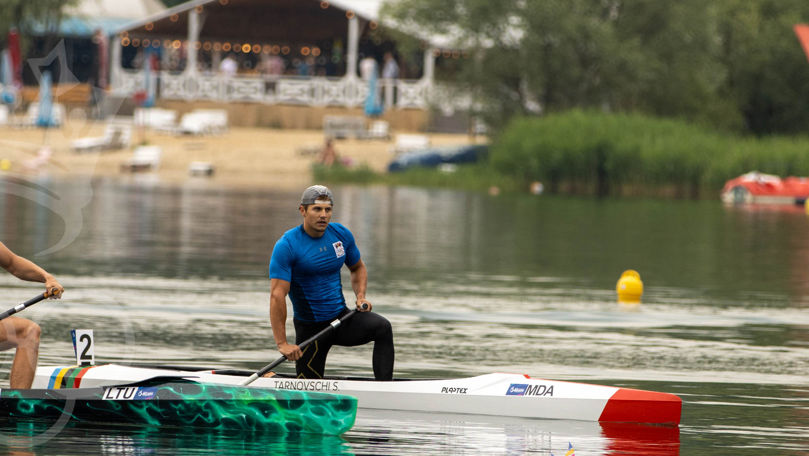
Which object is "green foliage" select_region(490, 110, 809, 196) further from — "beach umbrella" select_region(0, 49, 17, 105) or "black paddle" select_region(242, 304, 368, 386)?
"black paddle" select_region(242, 304, 368, 386)

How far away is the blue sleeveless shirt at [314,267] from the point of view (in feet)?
36.3

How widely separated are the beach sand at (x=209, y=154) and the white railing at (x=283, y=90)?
2.69 metres

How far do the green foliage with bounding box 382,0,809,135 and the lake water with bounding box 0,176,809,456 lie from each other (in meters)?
16.8

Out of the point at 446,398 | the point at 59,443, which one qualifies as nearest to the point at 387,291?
the point at 446,398

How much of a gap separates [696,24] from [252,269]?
3473 centimetres

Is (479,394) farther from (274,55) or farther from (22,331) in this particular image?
(274,55)

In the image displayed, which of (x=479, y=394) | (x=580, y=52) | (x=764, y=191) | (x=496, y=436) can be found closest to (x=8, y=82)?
(x=580, y=52)

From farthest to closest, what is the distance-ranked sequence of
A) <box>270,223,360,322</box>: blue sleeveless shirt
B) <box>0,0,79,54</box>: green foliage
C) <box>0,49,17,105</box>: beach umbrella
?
<box>0,0,79,54</box>: green foliage
<box>0,49,17,105</box>: beach umbrella
<box>270,223,360,322</box>: blue sleeveless shirt

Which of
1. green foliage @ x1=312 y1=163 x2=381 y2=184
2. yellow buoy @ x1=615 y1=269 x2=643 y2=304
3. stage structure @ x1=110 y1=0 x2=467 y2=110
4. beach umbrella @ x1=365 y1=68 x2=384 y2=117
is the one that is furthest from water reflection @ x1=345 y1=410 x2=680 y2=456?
stage structure @ x1=110 y1=0 x2=467 y2=110

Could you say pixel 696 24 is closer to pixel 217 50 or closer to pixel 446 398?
pixel 217 50

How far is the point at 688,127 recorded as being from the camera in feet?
173

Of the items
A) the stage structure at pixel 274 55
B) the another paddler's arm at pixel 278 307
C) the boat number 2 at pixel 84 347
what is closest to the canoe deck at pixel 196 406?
the another paddler's arm at pixel 278 307

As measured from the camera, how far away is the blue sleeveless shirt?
36.3 feet

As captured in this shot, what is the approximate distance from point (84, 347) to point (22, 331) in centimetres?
114
